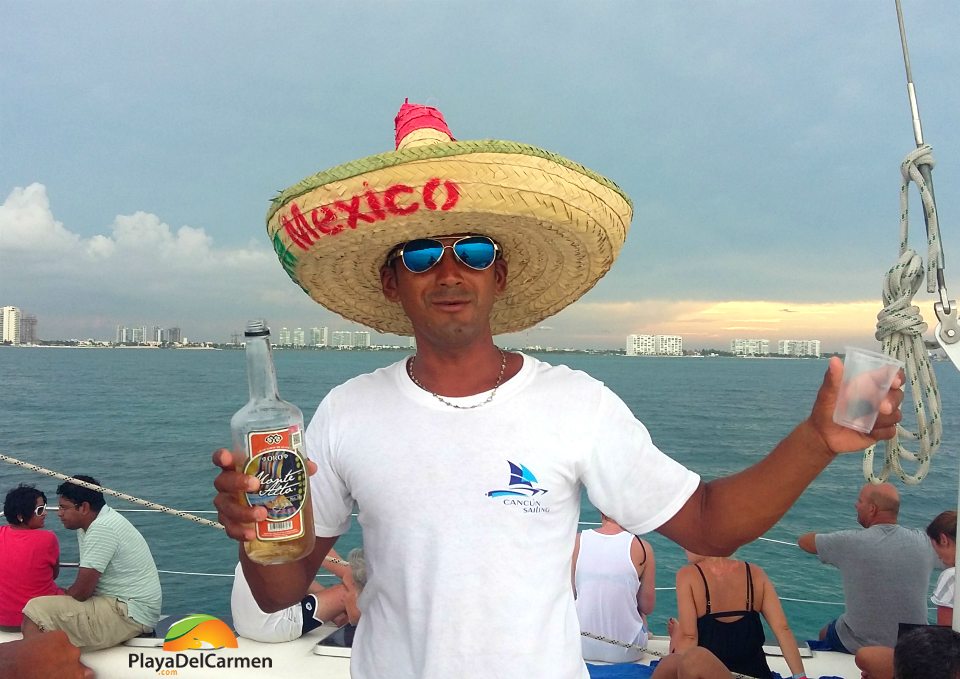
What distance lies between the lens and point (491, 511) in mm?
1418

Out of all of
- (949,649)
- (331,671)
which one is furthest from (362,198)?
(331,671)

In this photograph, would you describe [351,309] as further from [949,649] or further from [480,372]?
[949,649]

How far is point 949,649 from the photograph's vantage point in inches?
94.4

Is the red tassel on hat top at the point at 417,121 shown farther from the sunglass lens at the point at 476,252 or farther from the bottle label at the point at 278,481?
the bottle label at the point at 278,481

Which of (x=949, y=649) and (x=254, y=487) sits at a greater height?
(x=254, y=487)

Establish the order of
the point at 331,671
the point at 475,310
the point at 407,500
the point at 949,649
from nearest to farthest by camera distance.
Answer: the point at 407,500 < the point at 475,310 < the point at 949,649 < the point at 331,671

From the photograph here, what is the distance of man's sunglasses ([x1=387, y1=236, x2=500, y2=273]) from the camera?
155 cm

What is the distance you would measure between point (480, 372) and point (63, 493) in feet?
15.2

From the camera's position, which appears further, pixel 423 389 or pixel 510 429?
pixel 423 389

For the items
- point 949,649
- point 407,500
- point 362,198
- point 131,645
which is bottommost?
point 131,645

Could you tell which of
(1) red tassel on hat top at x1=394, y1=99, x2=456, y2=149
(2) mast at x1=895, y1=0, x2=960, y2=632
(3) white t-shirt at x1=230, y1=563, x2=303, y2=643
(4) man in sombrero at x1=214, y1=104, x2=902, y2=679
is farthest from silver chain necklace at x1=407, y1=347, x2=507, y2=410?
(3) white t-shirt at x1=230, y1=563, x2=303, y2=643

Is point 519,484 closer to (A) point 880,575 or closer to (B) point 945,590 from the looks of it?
(A) point 880,575

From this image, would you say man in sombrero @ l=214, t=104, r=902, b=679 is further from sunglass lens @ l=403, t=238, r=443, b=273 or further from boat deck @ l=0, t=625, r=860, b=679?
boat deck @ l=0, t=625, r=860, b=679

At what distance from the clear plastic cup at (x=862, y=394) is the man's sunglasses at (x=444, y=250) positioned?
792 millimetres
